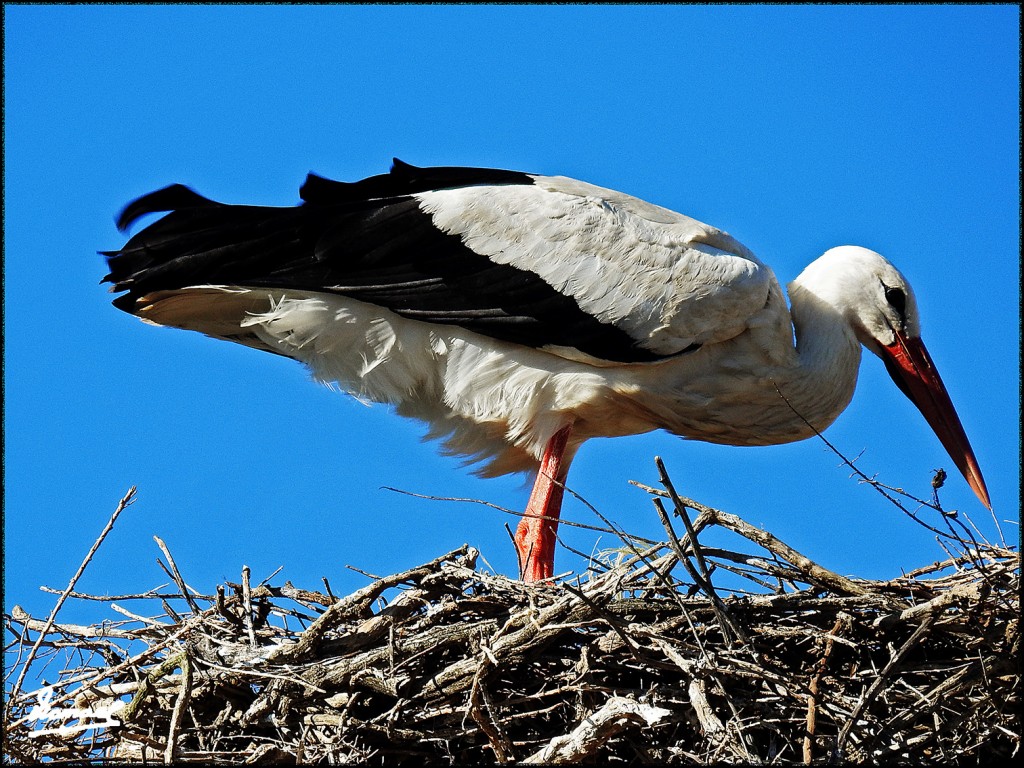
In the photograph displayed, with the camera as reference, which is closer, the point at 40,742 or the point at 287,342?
the point at 40,742

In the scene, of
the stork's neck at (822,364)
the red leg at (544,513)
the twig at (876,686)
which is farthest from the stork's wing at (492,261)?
the twig at (876,686)

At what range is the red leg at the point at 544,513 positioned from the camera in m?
4.96

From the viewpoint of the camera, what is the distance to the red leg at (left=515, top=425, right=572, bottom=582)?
16.3 ft

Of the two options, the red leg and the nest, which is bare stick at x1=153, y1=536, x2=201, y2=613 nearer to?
the nest

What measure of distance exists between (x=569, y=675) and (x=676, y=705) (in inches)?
12.0

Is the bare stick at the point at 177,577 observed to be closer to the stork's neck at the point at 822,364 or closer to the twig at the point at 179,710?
the twig at the point at 179,710

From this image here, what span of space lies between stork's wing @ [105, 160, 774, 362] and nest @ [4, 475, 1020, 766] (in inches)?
45.7

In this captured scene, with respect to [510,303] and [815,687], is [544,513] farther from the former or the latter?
[815,687]

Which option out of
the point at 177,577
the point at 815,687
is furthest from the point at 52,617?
the point at 815,687

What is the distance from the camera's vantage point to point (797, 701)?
352cm

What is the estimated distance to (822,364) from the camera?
4.90 m

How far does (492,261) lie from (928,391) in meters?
1.82

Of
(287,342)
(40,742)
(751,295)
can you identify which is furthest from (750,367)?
(40,742)

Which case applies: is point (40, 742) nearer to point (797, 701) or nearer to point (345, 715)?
point (345, 715)
